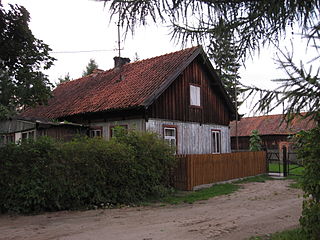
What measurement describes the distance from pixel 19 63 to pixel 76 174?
174 inches

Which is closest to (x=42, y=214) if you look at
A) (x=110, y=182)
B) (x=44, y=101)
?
(x=110, y=182)

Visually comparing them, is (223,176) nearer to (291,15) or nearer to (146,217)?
(146,217)

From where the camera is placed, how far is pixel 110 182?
35.7 feet

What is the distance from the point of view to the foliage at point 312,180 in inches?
207

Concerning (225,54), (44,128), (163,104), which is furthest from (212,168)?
(225,54)

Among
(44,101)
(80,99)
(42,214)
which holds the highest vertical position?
(80,99)

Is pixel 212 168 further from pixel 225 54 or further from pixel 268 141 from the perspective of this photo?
pixel 268 141

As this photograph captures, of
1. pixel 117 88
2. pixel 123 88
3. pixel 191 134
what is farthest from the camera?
pixel 117 88

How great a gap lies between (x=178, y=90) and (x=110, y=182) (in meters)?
8.43

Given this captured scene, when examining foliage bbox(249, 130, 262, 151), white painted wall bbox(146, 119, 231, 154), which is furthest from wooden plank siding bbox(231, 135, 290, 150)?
white painted wall bbox(146, 119, 231, 154)

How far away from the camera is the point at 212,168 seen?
15586mm

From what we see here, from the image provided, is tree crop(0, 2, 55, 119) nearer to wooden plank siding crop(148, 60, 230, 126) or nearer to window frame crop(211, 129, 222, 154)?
wooden plank siding crop(148, 60, 230, 126)

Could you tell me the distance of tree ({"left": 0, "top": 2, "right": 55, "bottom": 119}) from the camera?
1094 cm

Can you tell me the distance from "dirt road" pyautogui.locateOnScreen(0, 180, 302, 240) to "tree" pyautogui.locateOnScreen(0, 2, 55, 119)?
153 inches
